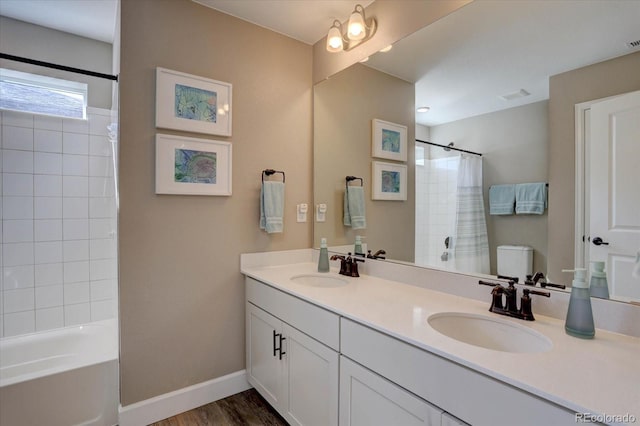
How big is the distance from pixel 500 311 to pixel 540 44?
111 centimetres

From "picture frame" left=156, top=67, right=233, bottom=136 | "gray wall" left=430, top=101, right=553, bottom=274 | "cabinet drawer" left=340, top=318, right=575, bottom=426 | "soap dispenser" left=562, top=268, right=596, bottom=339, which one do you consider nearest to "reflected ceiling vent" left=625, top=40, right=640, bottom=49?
"gray wall" left=430, top=101, right=553, bottom=274

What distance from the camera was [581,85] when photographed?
3.95 feet

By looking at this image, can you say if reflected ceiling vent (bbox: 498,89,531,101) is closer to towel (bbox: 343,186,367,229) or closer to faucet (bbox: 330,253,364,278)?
towel (bbox: 343,186,367,229)

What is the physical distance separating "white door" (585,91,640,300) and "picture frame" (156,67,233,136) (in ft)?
6.21

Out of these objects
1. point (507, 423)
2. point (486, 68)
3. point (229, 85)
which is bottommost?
point (507, 423)

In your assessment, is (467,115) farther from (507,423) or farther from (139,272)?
(139,272)

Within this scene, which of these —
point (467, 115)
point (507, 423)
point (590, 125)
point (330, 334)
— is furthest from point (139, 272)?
point (590, 125)

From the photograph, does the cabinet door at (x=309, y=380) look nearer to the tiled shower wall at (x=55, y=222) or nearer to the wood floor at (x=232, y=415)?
the wood floor at (x=232, y=415)

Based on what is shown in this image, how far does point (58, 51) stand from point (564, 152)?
3.38 meters

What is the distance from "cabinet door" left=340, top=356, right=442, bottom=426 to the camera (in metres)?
1.02

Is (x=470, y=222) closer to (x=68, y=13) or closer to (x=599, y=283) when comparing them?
(x=599, y=283)

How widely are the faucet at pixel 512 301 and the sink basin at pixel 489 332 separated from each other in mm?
74

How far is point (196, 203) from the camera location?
1984 mm

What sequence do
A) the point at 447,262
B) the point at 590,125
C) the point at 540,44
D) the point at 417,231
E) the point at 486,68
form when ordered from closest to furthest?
the point at 590,125 < the point at 540,44 < the point at 486,68 < the point at 447,262 < the point at 417,231
